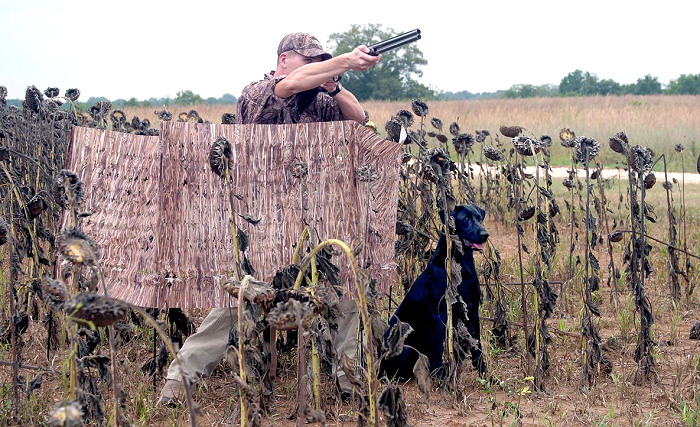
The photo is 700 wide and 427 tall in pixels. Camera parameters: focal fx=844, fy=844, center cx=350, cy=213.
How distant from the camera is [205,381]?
3648 mm

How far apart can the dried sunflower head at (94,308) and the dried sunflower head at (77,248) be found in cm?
21

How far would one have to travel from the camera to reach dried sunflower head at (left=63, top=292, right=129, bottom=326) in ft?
5.56

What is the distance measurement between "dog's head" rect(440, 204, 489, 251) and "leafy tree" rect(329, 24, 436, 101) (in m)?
36.0

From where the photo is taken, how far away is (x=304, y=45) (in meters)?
3.57

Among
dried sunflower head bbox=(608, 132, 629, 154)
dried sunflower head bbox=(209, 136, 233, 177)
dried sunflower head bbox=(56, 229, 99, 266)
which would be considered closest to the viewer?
dried sunflower head bbox=(56, 229, 99, 266)

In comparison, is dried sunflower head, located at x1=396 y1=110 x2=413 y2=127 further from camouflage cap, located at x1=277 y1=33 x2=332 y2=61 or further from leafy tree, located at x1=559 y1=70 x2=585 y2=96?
leafy tree, located at x1=559 y1=70 x2=585 y2=96

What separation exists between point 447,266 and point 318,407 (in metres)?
0.73

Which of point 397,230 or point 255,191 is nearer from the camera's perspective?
point 255,191

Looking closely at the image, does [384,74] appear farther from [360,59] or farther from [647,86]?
[360,59]

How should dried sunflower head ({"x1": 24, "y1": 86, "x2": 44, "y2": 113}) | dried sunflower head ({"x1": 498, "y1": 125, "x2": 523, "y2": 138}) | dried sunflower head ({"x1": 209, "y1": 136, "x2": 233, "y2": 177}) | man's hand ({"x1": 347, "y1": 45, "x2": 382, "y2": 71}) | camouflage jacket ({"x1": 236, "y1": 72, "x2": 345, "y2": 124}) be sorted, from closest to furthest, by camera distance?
dried sunflower head ({"x1": 209, "y1": 136, "x2": 233, "y2": 177})
man's hand ({"x1": 347, "y1": 45, "x2": 382, "y2": 71})
camouflage jacket ({"x1": 236, "y1": 72, "x2": 345, "y2": 124})
dried sunflower head ({"x1": 498, "y1": 125, "x2": 523, "y2": 138})
dried sunflower head ({"x1": 24, "y1": 86, "x2": 44, "y2": 113})

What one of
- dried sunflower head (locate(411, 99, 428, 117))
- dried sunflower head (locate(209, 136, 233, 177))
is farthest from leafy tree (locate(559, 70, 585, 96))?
dried sunflower head (locate(209, 136, 233, 177))

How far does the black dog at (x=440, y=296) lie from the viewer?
3.48m

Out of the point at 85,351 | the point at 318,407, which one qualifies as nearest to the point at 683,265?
the point at 318,407

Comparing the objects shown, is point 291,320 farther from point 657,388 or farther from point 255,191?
point 657,388
